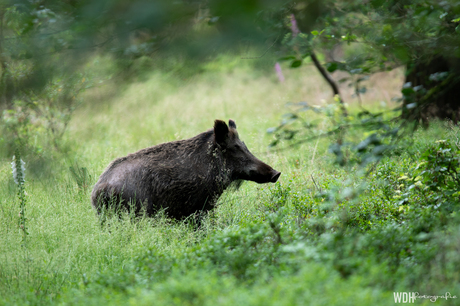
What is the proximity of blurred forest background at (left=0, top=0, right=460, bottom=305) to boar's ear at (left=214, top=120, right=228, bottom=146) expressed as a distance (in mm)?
898

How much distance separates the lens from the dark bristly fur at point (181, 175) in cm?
557

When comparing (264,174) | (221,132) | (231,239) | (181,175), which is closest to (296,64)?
(231,239)

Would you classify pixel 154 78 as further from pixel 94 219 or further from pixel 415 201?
pixel 415 201

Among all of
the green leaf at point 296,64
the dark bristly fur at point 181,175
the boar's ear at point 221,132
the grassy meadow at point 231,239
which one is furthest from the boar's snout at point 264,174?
the green leaf at point 296,64

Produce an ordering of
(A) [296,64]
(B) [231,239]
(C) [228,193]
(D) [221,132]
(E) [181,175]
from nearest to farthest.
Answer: (A) [296,64] → (B) [231,239] → (E) [181,175] → (D) [221,132] → (C) [228,193]

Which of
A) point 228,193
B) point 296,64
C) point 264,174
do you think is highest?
point 296,64

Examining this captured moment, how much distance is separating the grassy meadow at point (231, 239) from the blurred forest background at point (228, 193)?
20 millimetres

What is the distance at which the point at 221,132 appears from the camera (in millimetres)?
5832

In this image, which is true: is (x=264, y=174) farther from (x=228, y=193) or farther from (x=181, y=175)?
(x=181, y=175)

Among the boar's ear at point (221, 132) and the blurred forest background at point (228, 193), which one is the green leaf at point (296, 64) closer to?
the blurred forest background at point (228, 193)

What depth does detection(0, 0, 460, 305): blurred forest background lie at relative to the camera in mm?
2711

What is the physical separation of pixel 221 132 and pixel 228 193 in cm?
89

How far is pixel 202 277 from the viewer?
10.2ft

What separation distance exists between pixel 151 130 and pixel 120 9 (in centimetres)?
848
